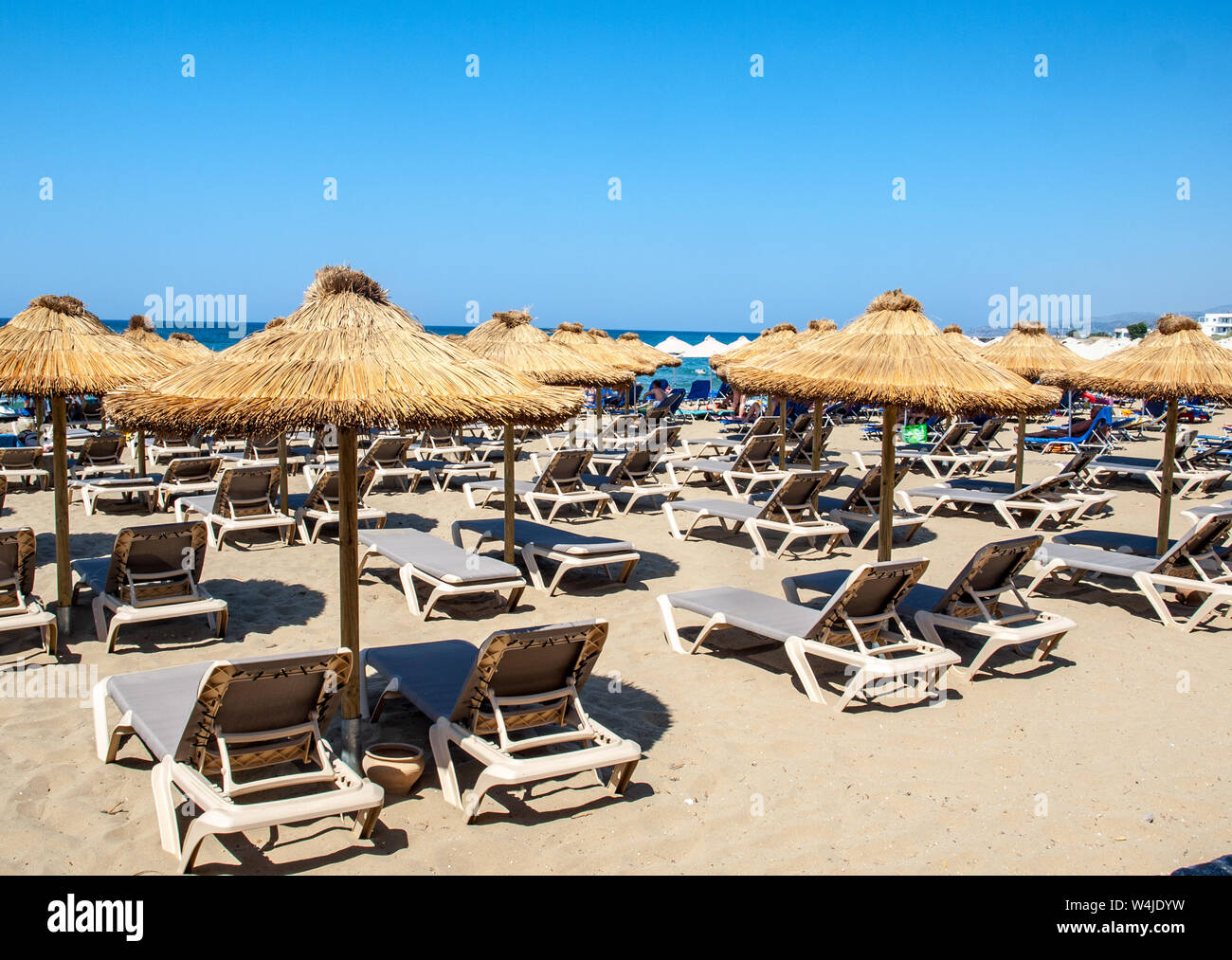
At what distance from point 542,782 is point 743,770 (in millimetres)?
919

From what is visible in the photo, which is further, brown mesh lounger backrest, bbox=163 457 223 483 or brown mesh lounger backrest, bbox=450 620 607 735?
brown mesh lounger backrest, bbox=163 457 223 483

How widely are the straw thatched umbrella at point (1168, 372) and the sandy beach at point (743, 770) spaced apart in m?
1.81

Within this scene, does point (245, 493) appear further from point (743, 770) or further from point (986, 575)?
point (986, 575)

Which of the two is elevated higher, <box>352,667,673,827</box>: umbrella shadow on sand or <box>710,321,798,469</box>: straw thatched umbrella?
<box>710,321,798,469</box>: straw thatched umbrella

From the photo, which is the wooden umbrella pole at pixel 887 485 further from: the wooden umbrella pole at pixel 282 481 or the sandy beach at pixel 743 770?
the wooden umbrella pole at pixel 282 481

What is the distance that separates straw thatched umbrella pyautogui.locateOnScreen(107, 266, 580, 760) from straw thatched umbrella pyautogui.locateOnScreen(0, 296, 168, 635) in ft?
4.75

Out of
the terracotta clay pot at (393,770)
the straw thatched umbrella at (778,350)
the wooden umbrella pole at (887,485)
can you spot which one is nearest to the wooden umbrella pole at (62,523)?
the terracotta clay pot at (393,770)

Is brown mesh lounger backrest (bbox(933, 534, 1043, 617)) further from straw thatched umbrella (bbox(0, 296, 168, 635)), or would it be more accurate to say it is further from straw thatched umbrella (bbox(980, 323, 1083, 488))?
straw thatched umbrella (bbox(980, 323, 1083, 488))

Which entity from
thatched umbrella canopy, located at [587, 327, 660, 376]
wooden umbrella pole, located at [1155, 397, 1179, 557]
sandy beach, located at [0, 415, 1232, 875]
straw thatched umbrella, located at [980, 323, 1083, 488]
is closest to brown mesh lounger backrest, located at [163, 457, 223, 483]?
sandy beach, located at [0, 415, 1232, 875]

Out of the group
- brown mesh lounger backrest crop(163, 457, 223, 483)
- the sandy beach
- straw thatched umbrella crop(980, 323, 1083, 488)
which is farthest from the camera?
straw thatched umbrella crop(980, 323, 1083, 488)

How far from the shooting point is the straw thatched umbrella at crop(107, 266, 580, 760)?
146 inches

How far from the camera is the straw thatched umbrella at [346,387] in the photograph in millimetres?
3715
